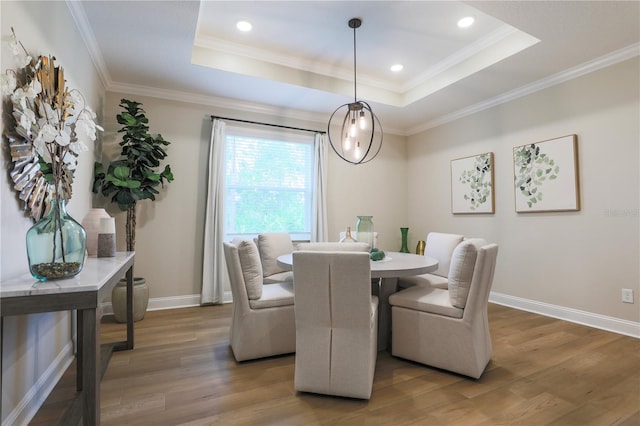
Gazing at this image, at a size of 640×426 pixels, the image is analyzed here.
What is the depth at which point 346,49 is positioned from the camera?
11.6 ft

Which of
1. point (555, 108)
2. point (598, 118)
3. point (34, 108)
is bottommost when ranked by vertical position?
point (34, 108)

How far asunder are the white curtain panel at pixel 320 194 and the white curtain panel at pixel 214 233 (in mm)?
1327

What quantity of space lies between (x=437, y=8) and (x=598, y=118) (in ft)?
6.60

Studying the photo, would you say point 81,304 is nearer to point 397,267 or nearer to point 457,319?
point 397,267

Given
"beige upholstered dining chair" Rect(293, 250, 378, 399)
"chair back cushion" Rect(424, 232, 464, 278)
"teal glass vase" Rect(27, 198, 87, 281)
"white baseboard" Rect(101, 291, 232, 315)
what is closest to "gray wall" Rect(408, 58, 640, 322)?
"chair back cushion" Rect(424, 232, 464, 278)

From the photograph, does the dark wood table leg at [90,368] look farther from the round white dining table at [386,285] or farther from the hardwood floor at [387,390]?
the round white dining table at [386,285]

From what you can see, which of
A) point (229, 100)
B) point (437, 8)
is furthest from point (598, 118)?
point (229, 100)

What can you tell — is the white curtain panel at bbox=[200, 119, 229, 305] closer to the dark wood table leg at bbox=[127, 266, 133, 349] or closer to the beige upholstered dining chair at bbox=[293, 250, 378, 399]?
the dark wood table leg at bbox=[127, 266, 133, 349]

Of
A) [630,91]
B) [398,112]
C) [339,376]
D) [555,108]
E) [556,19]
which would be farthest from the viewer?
[398,112]

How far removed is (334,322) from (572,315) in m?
3.03

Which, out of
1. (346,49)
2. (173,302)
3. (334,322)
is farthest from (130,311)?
(346,49)

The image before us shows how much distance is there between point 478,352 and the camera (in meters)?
2.14

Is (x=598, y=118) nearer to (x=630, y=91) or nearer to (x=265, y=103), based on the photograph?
(x=630, y=91)

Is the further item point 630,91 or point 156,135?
point 156,135
